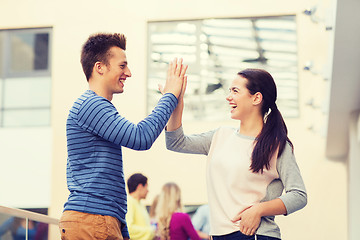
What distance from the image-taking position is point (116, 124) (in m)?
1.95

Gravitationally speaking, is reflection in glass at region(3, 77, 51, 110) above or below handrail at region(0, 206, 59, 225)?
above

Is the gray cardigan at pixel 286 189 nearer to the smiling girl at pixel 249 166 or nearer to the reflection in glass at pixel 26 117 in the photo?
the smiling girl at pixel 249 166

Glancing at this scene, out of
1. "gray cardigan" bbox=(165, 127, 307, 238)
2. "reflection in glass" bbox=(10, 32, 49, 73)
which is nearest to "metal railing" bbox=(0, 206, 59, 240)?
"gray cardigan" bbox=(165, 127, 307, 238)

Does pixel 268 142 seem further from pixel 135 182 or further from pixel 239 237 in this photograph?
pixel 135 182

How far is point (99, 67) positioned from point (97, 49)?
0.26ft

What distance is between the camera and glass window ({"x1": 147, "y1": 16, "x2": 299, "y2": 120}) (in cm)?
1058

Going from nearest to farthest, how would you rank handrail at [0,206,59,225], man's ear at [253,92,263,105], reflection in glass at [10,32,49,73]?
man's ear at [253,92,263,105] → handrail at [0,206,59,225] → reflection in glass at [10,32,49,73]

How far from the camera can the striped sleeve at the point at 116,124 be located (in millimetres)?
1936

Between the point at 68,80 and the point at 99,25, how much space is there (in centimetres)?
121

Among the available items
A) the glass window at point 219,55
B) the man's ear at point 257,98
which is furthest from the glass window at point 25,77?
the man's ear at point 257,98

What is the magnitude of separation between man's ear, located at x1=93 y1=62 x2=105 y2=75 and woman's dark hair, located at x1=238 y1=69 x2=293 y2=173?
53 cm

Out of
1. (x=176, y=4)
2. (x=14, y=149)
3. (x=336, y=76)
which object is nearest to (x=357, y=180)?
(x=336, y=76)

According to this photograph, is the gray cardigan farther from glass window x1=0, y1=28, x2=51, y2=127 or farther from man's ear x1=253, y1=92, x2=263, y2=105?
glass window x1=0, y1=28, x2=51, y2=127

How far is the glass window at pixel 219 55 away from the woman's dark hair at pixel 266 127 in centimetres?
826
